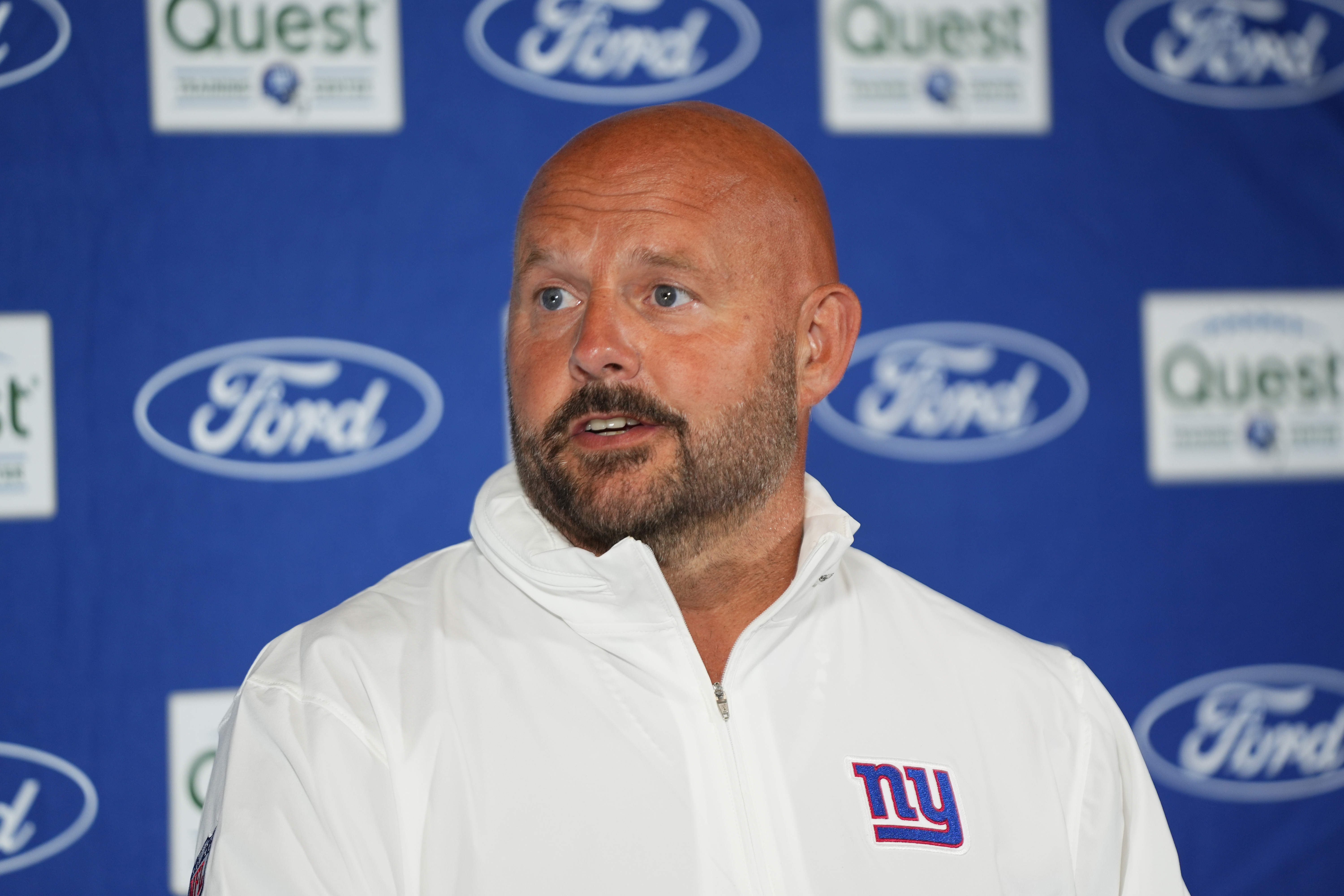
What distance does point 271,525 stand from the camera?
1806 mm

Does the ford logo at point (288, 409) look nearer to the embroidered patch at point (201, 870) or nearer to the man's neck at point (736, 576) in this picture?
the man's neck at point (736, 576)

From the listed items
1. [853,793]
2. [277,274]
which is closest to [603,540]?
[853,793]

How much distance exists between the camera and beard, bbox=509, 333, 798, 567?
3.62 feet

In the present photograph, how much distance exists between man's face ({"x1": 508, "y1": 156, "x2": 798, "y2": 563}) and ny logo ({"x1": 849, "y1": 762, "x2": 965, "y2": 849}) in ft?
0.91

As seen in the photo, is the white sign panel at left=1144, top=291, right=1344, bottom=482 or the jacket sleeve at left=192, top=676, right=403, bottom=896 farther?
the white sign panel at left=1144, top=291, right=1344, bottom=482

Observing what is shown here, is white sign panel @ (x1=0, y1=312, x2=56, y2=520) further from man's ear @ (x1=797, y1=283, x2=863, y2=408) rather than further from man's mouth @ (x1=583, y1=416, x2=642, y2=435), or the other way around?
man's ear @ (x1=797, y1=283, x2=863, y2=408)

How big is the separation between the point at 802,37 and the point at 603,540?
117 cm

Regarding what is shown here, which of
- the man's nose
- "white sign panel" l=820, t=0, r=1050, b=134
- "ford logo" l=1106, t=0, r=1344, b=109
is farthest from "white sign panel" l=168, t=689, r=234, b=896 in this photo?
"ford logo" l=1106, t=0, r=1344, b=109

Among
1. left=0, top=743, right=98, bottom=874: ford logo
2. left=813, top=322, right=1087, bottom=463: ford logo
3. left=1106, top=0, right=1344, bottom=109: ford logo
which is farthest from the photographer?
left=1106, top=0, right=1344, bottom=109: ford logo

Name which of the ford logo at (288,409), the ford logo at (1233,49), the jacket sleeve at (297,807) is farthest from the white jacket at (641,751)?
the ford logo at (1233,49)

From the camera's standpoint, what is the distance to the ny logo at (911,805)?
3.62ft

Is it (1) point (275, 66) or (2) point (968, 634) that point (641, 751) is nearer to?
(2) point (968, 634)

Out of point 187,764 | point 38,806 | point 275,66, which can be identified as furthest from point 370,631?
point 275,66

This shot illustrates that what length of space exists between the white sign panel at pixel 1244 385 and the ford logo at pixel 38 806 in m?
1.77
